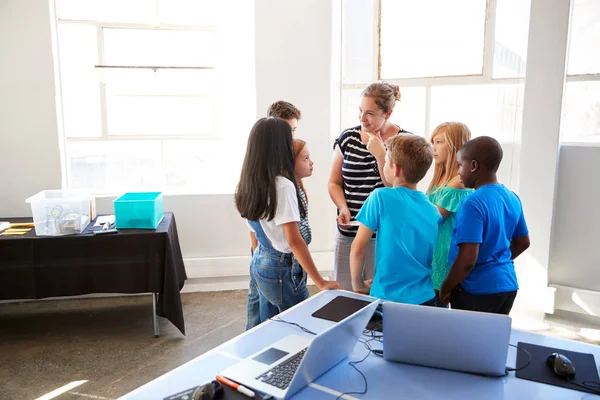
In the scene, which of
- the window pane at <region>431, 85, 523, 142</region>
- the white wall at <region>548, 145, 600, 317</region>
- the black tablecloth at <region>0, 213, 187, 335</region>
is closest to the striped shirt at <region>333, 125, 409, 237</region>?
the black tablecloth at <region>0, 213, 187, 335</region>

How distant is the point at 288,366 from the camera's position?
1322 millimetres

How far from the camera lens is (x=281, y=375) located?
1.28 metres

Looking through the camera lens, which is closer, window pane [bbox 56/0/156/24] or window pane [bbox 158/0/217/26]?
window pane [bbox 56/0/156/24]

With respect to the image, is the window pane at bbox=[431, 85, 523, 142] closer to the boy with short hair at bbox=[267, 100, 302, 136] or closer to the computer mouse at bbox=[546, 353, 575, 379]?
the boy with short hair at bbox=[267, 100, 302, 136]

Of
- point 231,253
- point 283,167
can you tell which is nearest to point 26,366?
point 231,253

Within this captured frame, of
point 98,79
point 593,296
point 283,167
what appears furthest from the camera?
point 98,79

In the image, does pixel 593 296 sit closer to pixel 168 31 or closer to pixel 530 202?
pixel 530 202

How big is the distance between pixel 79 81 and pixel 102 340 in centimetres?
218

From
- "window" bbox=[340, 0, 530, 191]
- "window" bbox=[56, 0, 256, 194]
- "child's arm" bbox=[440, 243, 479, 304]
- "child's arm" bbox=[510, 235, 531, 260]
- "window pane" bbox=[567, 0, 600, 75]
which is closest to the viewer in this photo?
"child's arm" bbox=[440, 243, 479, 304]

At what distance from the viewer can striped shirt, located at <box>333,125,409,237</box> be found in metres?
2.35

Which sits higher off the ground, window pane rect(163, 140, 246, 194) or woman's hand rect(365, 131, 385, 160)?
woman's hand rect(365, 131, 385, 160)

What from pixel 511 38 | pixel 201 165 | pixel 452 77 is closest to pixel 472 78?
pixel 452 77

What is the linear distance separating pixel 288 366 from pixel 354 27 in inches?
137

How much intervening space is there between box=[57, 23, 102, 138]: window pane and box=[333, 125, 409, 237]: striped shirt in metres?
2.63
